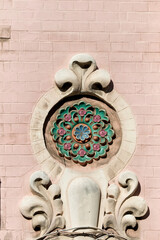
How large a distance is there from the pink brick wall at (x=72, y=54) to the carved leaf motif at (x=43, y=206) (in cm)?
16

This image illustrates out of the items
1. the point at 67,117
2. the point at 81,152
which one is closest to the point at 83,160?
the point at 81,152

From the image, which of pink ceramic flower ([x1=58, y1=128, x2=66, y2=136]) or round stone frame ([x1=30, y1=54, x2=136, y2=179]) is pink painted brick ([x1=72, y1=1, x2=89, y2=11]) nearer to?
round stone frame ([x1=30, y1=54, x2=136, y2=179])

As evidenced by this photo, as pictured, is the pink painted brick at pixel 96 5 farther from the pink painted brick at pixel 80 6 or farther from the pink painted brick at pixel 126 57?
the pink painted brick at pixel 126 57

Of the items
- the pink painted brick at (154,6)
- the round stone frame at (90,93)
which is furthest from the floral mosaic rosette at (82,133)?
the pink painted brick at (154,6)

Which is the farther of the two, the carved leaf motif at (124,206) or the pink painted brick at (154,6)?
the pink painted brick at (154,6)

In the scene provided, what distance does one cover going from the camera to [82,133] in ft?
45.3

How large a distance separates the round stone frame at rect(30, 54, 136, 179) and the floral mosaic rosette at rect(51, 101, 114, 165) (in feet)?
0.52

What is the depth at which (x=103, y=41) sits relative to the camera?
14.0 m

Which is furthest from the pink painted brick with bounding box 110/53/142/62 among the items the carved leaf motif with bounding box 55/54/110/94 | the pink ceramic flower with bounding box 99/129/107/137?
the pink ceramic flower with bounding box 99/129/107/137

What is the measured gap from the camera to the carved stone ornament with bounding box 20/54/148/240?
13391 mm

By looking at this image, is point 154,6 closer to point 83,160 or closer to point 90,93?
point 90,93

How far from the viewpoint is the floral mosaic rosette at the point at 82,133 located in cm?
1373

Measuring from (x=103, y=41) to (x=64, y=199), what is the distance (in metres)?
2.11

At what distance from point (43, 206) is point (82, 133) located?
42.2 inches
